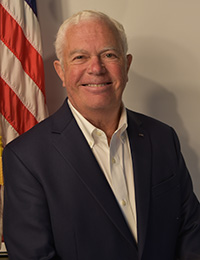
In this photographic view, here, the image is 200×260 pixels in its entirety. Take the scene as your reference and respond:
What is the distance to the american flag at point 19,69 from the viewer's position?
1783mm

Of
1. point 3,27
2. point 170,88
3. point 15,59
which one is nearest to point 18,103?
point 15,59

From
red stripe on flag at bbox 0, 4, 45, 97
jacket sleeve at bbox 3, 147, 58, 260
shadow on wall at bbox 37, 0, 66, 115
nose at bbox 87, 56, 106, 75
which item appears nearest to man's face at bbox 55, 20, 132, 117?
nose at bbox 87, 56, 106, 75

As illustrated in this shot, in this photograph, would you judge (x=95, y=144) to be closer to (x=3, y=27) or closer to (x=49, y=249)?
(x=49, y=249)

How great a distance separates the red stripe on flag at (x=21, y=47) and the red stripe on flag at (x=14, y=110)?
0.48 feet

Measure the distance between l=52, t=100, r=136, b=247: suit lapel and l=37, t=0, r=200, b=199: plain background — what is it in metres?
0.80

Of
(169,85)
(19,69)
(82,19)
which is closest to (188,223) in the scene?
(169,85)

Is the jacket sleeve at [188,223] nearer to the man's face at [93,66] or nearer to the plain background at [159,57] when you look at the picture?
the man's face at [93,66]

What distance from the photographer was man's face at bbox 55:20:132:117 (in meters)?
1.36

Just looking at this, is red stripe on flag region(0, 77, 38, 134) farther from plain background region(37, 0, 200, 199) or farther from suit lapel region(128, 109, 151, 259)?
suit lapel region(128, 109, 151, 259)

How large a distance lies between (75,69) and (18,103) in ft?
1.93

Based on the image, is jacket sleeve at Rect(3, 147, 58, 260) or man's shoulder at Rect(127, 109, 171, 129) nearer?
jacket sleeve at Rect(3, 147, 58, 260)

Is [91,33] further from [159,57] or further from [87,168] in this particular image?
[159,57]

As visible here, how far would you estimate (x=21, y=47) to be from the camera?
1820 millimetres

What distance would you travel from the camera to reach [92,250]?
1.30m
